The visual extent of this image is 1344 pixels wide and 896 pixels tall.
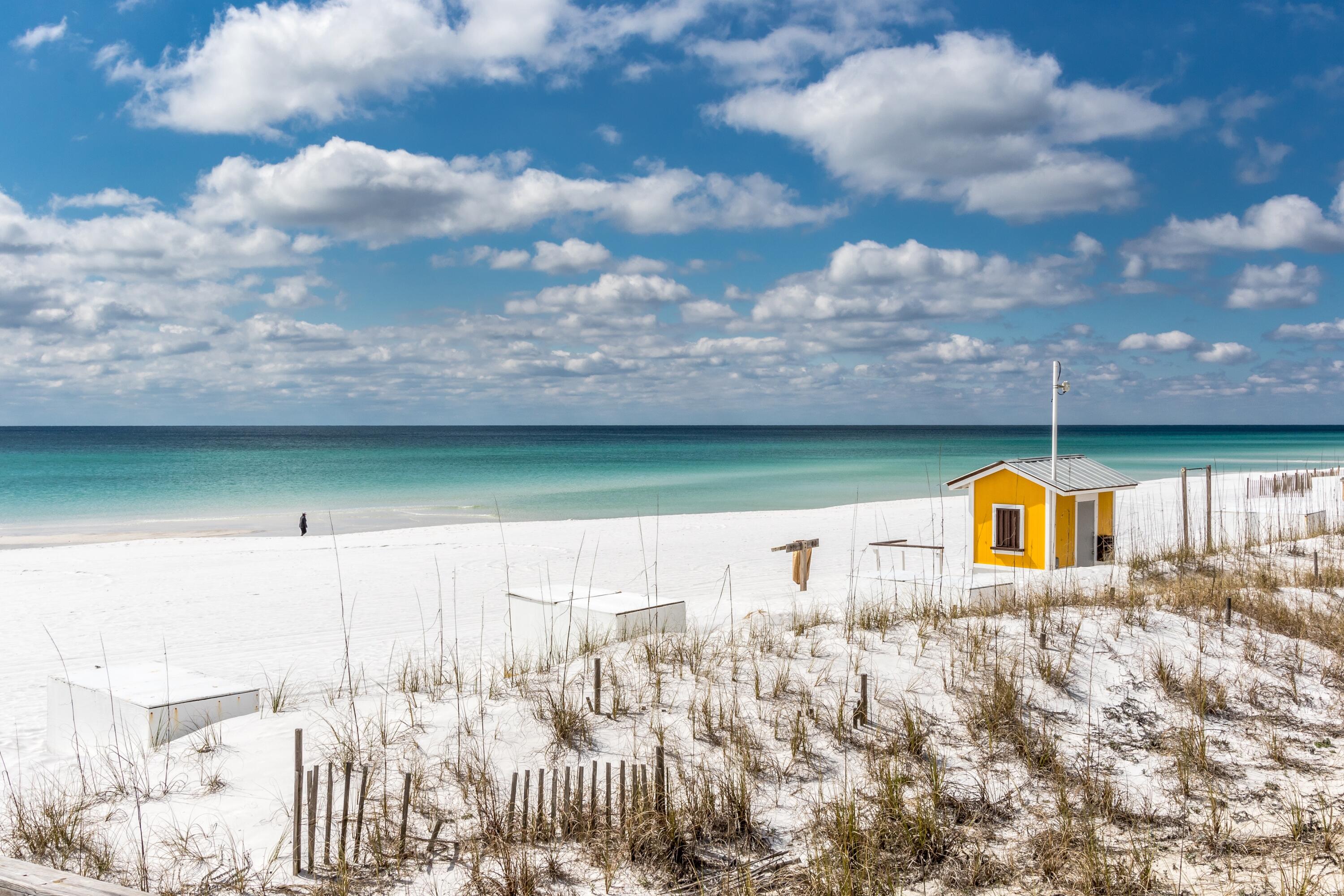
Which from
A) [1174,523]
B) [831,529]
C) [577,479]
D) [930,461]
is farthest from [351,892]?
[930,461]

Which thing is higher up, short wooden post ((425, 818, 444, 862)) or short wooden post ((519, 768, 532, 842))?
short wooden post ((519, 768, 532, 842))

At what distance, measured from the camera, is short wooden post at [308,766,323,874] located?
13.0 feet

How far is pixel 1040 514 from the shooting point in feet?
40.8

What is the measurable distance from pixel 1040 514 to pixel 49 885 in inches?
484

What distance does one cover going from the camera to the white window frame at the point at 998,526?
497 inches

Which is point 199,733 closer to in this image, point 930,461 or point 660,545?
point 660,545

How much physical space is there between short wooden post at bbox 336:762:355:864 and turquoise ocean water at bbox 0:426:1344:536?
2634 centimetres

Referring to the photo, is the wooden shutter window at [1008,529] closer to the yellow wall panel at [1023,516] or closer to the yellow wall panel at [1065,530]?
the yellow wall panel at [1023,516]

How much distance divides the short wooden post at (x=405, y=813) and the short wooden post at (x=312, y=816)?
38cm

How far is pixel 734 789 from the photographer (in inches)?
177

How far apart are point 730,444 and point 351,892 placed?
110 metres

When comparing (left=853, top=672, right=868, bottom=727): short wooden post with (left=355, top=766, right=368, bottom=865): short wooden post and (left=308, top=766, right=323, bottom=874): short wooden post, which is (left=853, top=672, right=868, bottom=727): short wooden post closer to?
(left=355, top=766, right=368, bottom=865): short wooden post

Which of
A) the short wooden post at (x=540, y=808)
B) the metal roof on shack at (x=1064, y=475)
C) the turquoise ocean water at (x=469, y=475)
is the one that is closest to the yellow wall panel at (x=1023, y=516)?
the metal roof on shack at (x=1064, y=475)

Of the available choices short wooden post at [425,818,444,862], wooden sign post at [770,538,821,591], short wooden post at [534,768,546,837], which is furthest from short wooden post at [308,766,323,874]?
wooden sign post at [770,538,821,591]
